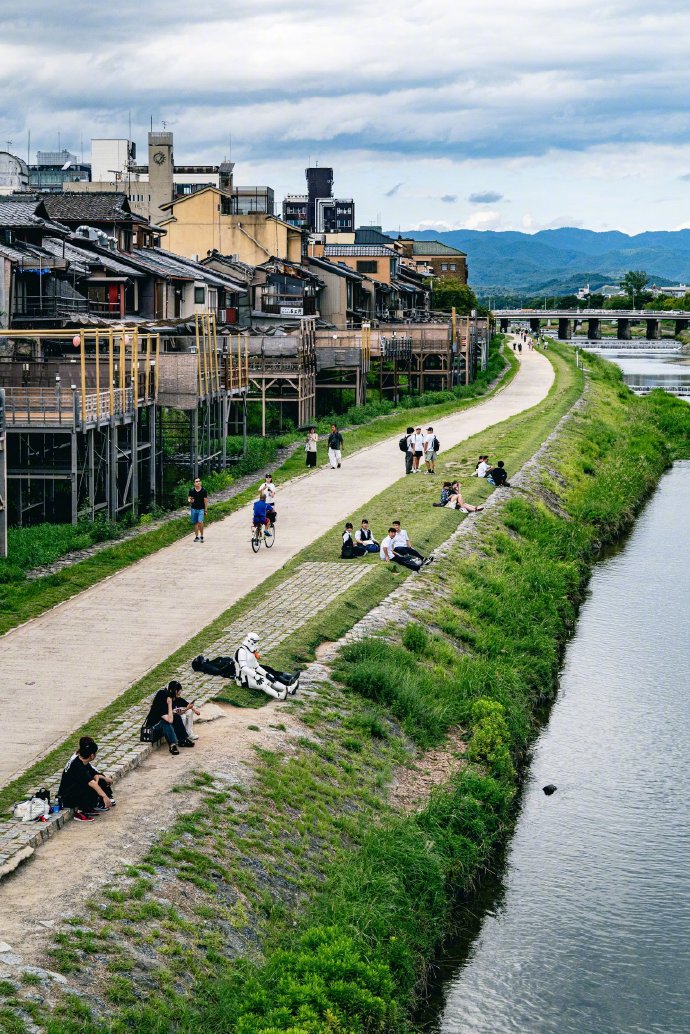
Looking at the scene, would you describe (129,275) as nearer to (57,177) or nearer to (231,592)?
(231,592)

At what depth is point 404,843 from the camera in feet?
60.0

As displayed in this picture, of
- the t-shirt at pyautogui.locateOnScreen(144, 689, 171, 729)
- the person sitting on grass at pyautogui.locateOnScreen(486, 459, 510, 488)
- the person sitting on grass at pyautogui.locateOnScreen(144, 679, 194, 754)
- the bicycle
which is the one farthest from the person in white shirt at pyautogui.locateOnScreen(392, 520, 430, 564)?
the t-shirt at pyautogui.locateOnScreen(144, 689, 171, 729)

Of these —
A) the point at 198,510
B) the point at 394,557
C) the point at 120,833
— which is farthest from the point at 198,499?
the point at 120,833

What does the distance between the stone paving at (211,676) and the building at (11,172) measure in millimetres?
61543

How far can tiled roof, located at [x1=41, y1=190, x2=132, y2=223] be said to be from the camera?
58188 mm

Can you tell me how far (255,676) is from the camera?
21234 mm

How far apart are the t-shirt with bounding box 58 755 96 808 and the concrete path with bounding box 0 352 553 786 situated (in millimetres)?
1649

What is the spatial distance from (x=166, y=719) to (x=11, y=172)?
8302 cm

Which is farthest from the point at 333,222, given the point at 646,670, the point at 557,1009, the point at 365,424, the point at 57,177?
the point at 557,1009

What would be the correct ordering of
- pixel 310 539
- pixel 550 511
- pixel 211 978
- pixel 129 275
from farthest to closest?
pixel 129 275
pixel 550 511
pixel 310 539
pixel 211 978

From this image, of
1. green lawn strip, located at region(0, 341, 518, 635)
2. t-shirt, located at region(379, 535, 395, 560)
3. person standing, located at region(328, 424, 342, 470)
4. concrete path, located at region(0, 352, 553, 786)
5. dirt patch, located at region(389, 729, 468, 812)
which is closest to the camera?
concrete path, located at region(0, 352, 553, 786)

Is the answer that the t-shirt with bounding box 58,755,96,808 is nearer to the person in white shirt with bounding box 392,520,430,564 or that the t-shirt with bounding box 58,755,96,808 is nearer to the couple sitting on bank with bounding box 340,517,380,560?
the couple sitting on bank with bounding box 340,517,380,560

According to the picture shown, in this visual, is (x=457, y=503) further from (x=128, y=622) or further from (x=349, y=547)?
(x=128, y=622)

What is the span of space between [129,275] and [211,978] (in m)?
44.2
